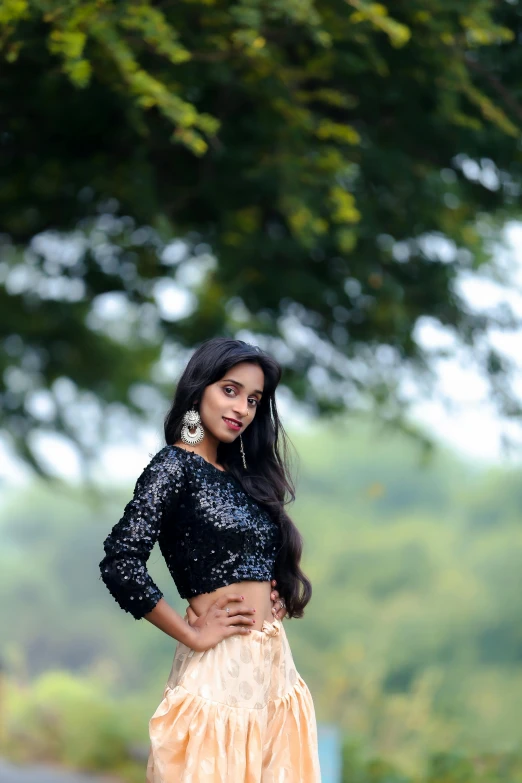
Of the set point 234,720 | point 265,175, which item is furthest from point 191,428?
point 265,175

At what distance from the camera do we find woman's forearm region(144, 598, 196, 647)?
9.39 feet

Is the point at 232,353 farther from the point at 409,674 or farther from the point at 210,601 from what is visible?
the point at 409,674

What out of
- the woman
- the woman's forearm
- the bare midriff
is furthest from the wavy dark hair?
the woman's forearm

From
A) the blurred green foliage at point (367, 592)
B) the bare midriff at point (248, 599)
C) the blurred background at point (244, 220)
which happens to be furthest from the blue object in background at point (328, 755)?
the blurred green foliage at point (367, 592)

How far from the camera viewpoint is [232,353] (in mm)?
3072

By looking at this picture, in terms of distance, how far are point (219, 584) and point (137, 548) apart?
Result: 10.6 inches

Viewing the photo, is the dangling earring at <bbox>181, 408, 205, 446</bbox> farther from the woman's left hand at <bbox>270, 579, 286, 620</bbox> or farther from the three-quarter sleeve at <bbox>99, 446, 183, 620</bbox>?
the woman's left hand at <bbox>270, 579, 286, 620</bbox>

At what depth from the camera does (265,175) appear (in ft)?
19.5

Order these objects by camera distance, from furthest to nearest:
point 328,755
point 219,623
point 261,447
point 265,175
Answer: point 328,755, point 265,175, point 261,447, point 219,623

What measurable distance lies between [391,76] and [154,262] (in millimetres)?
1959

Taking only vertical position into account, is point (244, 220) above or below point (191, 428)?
above

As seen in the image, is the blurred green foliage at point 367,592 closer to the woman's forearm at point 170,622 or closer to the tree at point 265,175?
the tree at point 265,175

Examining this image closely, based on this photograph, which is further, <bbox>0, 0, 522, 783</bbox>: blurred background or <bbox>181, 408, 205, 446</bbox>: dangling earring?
<bbox>0, 0, 522, 783</bbox>: blurred background

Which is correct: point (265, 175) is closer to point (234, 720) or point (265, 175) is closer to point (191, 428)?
point (191, 428)
